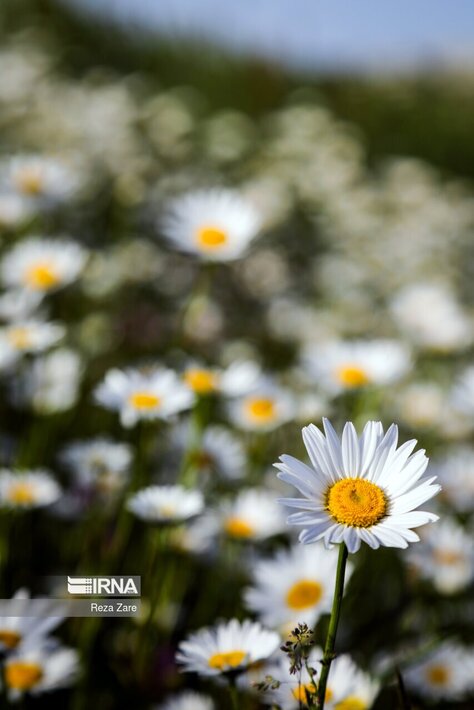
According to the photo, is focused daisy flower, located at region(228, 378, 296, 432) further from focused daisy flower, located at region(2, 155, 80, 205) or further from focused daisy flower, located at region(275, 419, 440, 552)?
focused daisy flower, located at region(275, 419, 440, 552)

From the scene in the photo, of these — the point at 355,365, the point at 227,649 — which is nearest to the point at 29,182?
the point at 355,365

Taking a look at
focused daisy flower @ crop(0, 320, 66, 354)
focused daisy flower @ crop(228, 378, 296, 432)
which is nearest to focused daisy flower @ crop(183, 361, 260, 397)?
focused daisy flower @ crop(228, 378, 296, 432)

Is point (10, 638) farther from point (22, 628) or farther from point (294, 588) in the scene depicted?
point (294, 588)

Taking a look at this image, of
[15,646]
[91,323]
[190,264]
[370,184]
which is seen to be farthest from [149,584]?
[370,184]

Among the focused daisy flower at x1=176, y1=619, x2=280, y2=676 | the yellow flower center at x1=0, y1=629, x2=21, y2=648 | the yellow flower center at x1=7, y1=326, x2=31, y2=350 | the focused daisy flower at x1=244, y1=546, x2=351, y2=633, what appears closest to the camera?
the focused daisy flower at x1=176, y1=619, x2=280, y2=676

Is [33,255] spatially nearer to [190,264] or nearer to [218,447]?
[218,447]

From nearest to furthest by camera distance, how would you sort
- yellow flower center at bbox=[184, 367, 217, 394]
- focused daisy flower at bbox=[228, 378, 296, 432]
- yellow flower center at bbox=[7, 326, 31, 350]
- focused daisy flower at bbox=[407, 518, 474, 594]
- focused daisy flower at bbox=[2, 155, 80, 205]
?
focused daisy flower at bbox=[407, 518, 474, 594] < yellow flower center at bbox=[184, 367, 217, 394] < yellow flower center at bbox=[7, 326, 31, 350] < focused daisy flower at bbox=[228, 378, 296, 432] < focused daisy flower at bbox=[2, 155, 80, 205]
